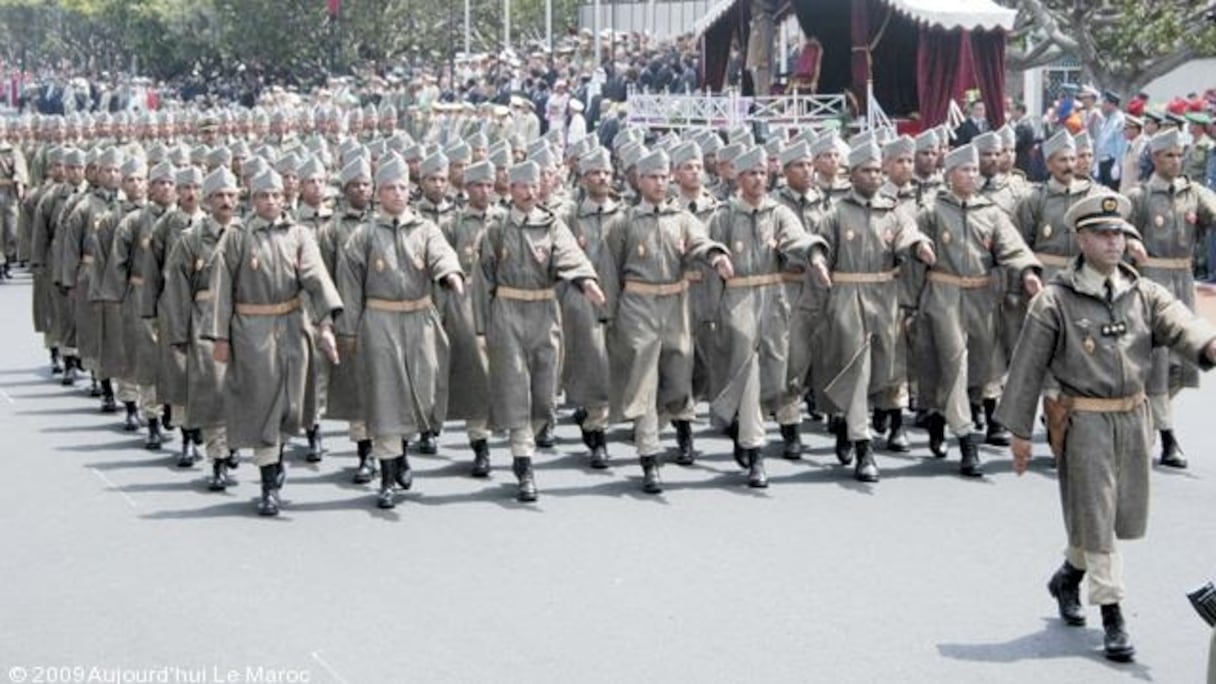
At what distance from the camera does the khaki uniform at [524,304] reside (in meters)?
13.2

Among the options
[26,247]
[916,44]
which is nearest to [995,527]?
[26,247]

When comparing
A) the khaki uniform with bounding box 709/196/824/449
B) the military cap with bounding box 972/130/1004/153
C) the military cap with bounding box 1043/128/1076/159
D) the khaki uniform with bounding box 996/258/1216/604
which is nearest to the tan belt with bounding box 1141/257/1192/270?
the military cap with bounding box 1043/128/1076/159

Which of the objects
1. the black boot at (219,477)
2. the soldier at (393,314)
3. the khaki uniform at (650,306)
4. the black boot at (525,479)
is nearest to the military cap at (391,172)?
the soldier at (393,314)

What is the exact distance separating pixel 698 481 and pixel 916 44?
1953cm

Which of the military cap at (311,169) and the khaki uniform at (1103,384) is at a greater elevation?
the military cap at (311,169)

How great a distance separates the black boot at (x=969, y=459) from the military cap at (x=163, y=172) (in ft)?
18.0

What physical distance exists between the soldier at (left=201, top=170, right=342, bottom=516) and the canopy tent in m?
18.0

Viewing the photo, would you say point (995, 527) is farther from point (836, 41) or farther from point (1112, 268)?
point (836, 41)

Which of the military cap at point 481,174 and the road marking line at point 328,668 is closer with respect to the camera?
the road marking line at point 328,668

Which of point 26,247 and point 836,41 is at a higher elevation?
point 836,41

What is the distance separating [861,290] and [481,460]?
2.52 meters

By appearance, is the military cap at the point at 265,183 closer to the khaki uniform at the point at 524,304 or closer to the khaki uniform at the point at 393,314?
the khaki uniform at the point at 393,314

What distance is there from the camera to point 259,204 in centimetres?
1282

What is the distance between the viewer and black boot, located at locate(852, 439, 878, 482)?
43.9ft
